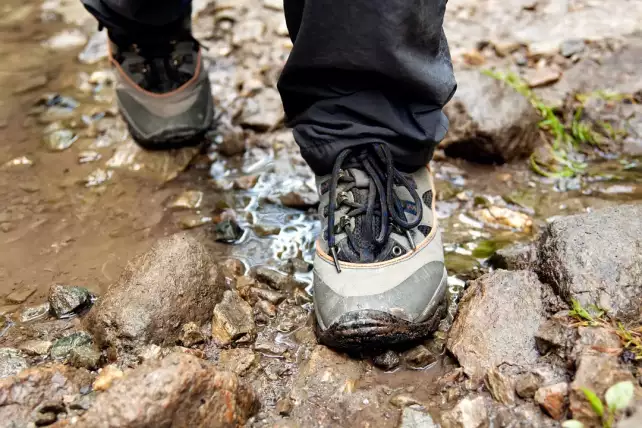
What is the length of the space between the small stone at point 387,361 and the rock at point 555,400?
1.33 feet

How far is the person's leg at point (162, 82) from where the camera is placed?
105 inches

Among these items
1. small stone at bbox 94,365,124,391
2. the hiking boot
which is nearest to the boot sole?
small stone at bbox 94,365,124,391

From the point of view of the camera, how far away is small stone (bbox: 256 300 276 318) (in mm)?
1867

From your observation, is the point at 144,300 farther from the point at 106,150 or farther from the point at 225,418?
the point at 106,150

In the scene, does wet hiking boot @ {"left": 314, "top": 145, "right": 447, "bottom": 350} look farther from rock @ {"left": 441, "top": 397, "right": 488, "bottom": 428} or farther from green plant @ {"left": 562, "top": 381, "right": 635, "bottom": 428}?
green plant @ {"left": 562, "top": 381, "right": 635, "bottom": 428}

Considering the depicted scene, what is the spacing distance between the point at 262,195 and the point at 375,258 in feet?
2.88

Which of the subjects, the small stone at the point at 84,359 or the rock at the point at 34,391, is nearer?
the rock at the point at 34,391

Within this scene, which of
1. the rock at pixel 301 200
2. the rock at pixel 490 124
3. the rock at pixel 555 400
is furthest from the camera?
the rock at pixel 490 124

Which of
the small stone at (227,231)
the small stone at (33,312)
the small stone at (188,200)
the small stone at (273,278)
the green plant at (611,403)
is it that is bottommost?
the small stone at (188,200)

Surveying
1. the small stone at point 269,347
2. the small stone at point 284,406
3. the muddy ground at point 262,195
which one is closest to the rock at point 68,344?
the muddy ground at point 262,195

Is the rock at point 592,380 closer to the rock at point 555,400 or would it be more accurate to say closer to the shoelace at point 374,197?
the rock at point 555,400

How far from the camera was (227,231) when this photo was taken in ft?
7.30

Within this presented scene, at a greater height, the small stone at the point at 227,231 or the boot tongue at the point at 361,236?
the boot tongue at the point at 361,236

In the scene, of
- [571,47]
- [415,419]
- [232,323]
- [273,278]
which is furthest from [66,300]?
[571,47]
